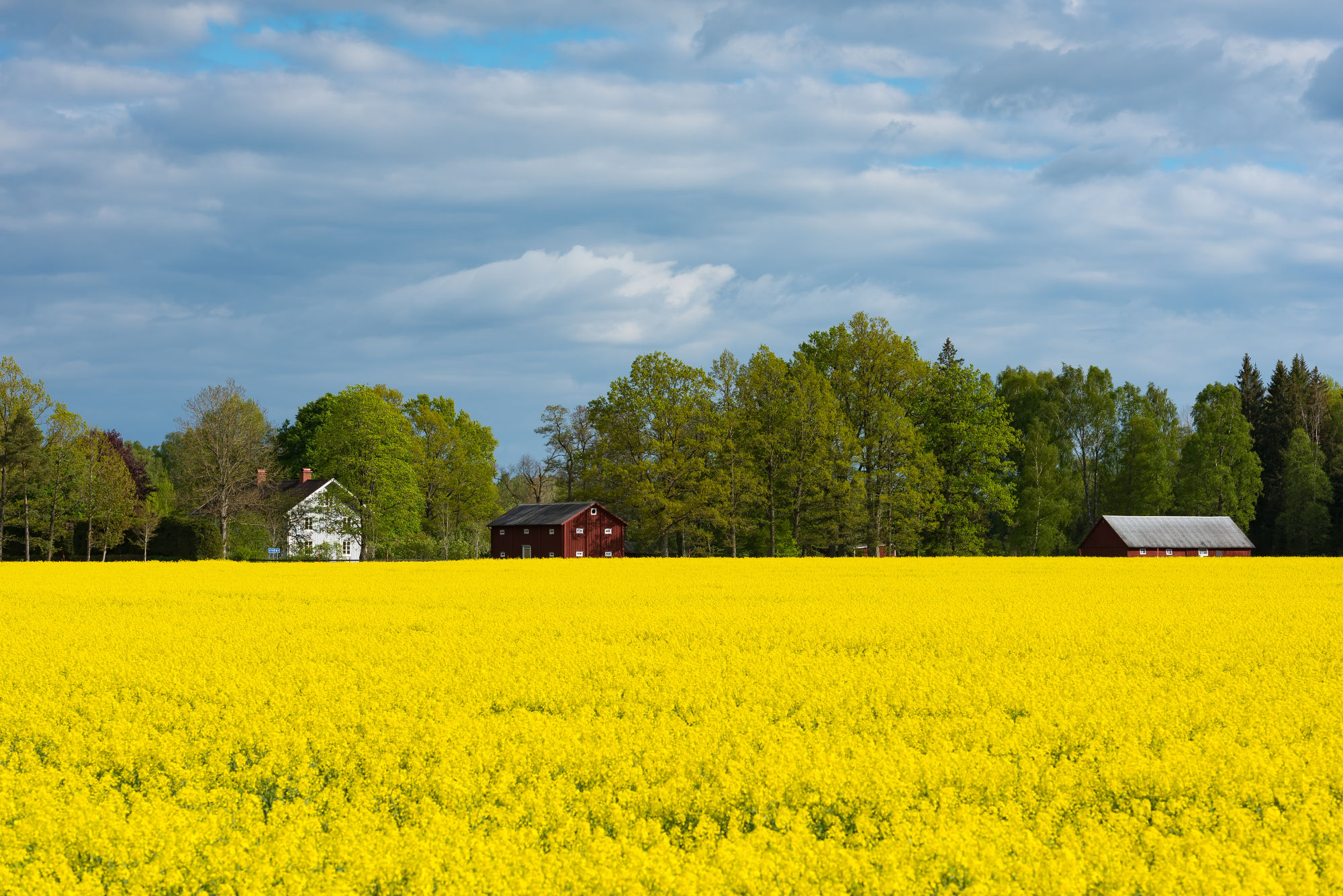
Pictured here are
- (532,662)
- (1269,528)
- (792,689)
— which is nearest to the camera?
(792,689)

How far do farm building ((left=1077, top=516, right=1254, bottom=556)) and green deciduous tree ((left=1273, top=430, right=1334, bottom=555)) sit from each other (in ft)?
31.8

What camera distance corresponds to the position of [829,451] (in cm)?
5841

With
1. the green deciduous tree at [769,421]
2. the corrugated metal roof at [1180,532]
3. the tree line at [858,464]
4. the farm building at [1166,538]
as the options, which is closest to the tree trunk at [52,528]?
the tree line at [858,464]

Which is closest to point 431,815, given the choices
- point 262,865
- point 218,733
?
point 262,865

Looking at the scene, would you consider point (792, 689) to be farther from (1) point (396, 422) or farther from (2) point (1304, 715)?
(1) point (396, 422)

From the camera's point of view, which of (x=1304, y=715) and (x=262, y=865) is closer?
(x=262, y=865)

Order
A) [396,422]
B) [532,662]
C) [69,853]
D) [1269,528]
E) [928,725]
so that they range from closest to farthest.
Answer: [69,853] < [928,725] < [532,662] < [396,422] < [1269,528]

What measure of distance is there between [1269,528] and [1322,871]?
77.1 metres

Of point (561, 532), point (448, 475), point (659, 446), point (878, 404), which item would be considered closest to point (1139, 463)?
point (878, 404)

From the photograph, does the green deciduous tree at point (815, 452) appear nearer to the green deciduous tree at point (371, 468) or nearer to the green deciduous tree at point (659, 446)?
the green deciduous tree at point (659, 446)

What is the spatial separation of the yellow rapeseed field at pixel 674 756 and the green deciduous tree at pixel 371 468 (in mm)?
42982

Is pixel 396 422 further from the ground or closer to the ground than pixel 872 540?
further from the ground

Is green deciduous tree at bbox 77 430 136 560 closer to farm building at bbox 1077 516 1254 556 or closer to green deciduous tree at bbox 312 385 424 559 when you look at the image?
green deciduous tree at bbox 312 385 424 559

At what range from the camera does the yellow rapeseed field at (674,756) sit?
6648 mm
